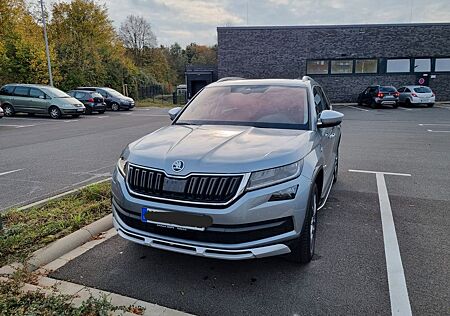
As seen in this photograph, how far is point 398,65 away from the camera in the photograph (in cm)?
2834

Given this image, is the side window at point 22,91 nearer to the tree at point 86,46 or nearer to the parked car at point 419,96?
the tree at point 86,46

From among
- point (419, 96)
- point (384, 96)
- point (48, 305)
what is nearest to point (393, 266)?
point (48, 305)

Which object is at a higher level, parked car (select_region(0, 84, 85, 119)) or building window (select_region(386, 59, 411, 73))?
building window (select_region(386, 59, 411, 73))

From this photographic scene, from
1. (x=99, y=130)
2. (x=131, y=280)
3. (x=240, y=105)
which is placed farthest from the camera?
(x=99, y=130)

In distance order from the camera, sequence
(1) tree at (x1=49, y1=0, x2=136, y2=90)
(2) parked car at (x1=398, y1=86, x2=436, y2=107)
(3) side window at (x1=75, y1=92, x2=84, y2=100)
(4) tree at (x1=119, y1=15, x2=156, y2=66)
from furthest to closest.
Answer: (4) tree at (x1=119, y1=15, x2=156, y2=66), (1) tree at (x1=49, y1=0, x2=136, y2=90), (2) parked car at (x1=398, y1=86, x2=436, y2=107), (3) side window at (x1=75, y1=92, x2=84, y2=100)

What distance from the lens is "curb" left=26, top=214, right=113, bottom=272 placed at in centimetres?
330

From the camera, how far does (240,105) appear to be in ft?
14.1

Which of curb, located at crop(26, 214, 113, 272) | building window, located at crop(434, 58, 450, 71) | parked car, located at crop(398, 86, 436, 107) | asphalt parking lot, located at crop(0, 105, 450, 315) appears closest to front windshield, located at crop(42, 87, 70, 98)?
asphalt parking lot, located at crop(0, 105, 450, 315)

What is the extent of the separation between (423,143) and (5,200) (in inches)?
421

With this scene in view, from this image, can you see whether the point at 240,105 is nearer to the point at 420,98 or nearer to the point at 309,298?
the point at 309,298

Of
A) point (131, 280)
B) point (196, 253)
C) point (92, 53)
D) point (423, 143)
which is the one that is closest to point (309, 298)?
point (196, 253)

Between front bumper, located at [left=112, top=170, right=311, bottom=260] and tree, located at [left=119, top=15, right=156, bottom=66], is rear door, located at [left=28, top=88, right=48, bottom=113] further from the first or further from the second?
tree, located at [left=119, top=15, right=156, bottom=66]

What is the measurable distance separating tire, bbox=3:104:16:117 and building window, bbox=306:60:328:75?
71.0 ft

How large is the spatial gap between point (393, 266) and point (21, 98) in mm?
20592
